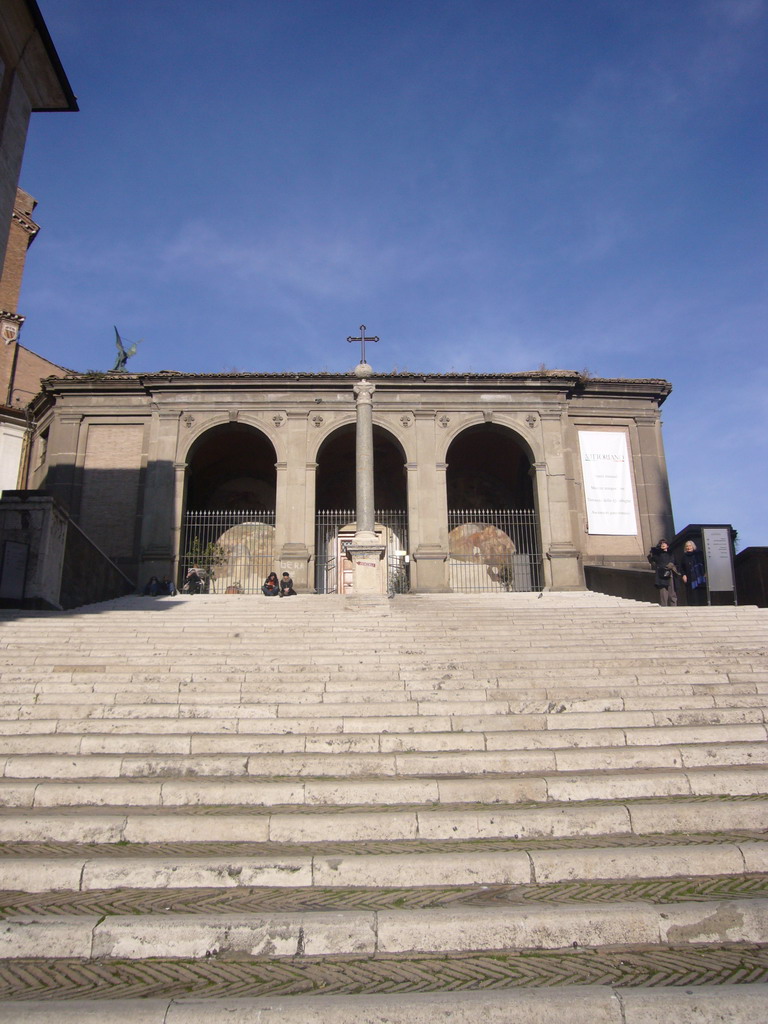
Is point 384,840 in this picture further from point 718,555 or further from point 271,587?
point 271,587

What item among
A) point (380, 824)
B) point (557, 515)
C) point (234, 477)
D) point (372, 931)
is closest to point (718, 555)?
point (557, 515)

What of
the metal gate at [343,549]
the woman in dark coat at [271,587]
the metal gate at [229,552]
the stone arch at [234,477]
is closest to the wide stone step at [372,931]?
the woman in dark coat at [271,587]

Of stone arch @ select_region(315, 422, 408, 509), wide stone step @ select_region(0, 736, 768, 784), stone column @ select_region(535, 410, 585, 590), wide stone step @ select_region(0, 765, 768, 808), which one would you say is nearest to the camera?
wide stone step @ select_region(0, 765, 768, 808)

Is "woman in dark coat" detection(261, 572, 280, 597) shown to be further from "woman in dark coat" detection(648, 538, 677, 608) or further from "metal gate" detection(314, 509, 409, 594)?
"woman in dark coat" detection(648, 538, 677, 608)

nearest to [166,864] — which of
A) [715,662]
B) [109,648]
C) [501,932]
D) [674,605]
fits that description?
[501,932]

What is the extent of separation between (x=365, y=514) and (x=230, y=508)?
1101 centimetres

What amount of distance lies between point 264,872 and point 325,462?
21.8m

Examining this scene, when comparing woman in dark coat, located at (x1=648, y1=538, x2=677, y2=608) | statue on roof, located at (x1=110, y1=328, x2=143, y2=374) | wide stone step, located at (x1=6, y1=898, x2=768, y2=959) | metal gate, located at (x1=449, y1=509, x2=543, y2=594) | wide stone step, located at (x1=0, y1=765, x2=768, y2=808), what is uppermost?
statue on roof, located at (x1=110, y1=328, x2=143, y2=374)

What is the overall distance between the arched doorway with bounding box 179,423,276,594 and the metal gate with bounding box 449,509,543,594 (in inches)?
250

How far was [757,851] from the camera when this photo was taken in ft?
12.9

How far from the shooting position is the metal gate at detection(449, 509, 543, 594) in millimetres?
21219

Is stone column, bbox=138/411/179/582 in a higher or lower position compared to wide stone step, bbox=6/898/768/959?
higher

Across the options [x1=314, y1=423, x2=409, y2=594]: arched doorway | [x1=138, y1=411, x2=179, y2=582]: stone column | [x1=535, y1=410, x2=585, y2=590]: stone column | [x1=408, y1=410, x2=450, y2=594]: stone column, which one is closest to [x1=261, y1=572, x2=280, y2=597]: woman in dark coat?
[x1=314, y1=423, x2=409, y2=594]: arched doorway

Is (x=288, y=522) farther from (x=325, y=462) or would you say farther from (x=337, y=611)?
(x=337, y=611)
